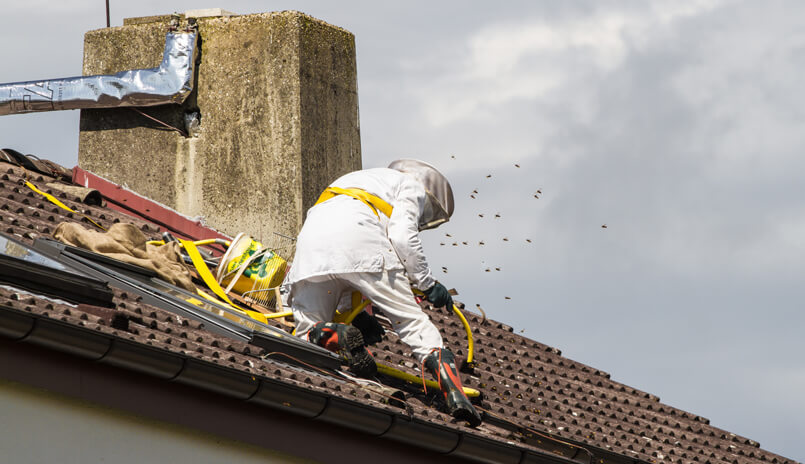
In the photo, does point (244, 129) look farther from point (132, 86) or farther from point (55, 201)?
point (55, 201)

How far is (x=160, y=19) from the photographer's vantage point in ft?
41.3

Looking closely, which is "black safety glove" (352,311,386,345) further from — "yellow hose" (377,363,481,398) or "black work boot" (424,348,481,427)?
"black work boot" (424,348,481,427)

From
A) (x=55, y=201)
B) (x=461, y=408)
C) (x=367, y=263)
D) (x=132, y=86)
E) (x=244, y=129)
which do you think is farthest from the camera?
(x=132, y=86)

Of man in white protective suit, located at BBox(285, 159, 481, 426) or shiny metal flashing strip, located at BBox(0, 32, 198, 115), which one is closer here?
man in white protective suit, located at BBox(285, 159, 481, 426)

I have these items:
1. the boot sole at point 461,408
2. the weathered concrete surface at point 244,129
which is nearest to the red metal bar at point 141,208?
the weathered concrete surface at point 244,129

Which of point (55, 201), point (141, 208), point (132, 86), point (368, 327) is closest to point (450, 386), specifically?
point (368, 327)

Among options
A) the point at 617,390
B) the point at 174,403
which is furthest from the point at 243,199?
the point at 174,403

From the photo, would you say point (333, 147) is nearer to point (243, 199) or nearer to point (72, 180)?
point (243, 199)

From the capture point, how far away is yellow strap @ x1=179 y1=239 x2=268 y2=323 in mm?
8664

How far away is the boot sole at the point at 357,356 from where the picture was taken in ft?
25.4

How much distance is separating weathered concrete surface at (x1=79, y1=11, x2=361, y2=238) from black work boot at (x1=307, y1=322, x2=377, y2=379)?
3.85m

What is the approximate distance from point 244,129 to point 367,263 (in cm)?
465

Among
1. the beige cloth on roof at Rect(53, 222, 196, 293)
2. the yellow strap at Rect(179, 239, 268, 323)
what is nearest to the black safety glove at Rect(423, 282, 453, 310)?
the yellow strap at Rect(179, 239, 268, 323)

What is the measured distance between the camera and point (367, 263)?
7742 millimetres
